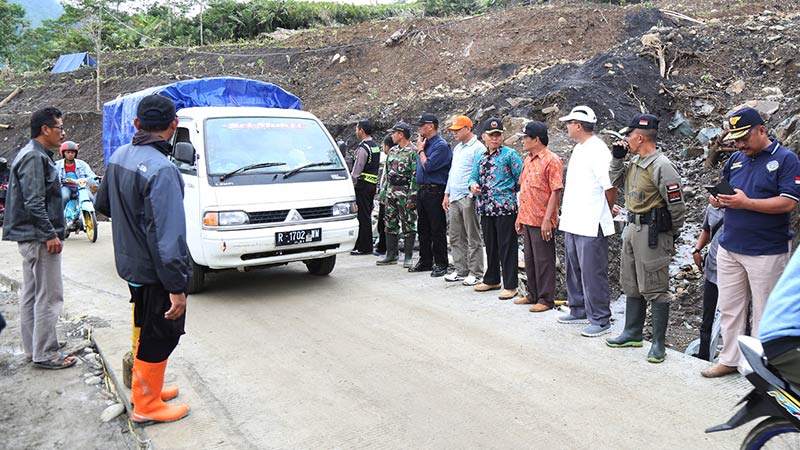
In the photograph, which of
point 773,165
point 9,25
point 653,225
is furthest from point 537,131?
point 9,25

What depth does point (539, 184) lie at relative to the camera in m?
5.91

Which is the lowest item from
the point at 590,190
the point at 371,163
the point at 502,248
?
the point at 502,248

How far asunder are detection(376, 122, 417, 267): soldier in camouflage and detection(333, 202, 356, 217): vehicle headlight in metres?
1.16

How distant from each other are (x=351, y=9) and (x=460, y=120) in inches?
1169

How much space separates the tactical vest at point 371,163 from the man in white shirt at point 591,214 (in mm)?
3912

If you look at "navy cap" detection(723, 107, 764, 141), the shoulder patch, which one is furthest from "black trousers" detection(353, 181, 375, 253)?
the shoulder patch

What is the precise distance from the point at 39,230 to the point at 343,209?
3148mm

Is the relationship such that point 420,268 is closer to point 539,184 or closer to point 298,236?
point 298,236

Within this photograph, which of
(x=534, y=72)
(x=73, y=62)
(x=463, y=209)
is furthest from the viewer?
(x=73, y=62)

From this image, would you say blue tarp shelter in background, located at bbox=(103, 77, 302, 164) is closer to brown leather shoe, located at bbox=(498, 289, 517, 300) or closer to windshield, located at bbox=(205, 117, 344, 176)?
windshield, located at bbox=(205, 117, 344, 176)

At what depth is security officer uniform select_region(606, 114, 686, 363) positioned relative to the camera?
14.8 feet

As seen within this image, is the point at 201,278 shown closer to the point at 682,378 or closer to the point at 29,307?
the point at 29,307

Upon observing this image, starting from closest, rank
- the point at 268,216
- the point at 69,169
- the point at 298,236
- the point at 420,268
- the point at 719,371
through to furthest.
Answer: the point at 719,371, the point at 268,216, the point at 298,236, the point at 420,268, the point at 69,169

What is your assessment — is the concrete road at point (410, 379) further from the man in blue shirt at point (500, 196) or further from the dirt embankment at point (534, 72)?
the dirt embankment at point (534, 72)
